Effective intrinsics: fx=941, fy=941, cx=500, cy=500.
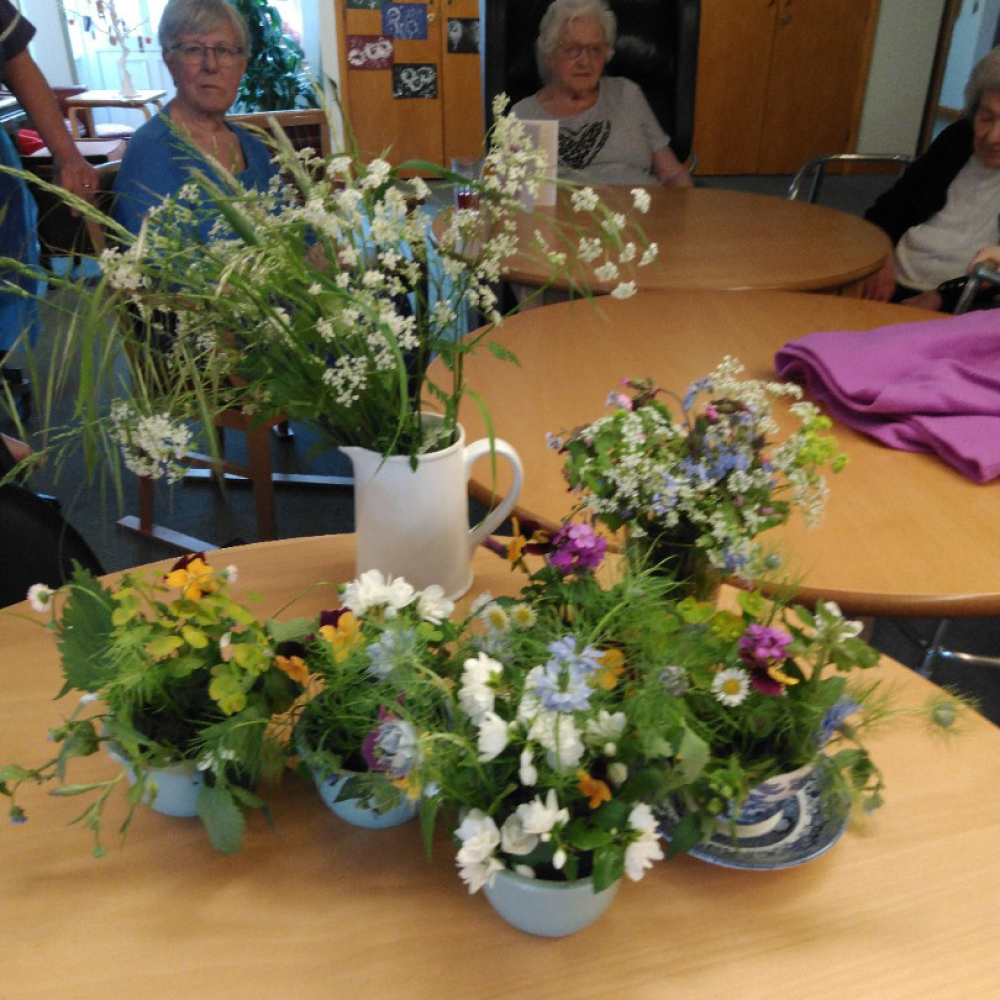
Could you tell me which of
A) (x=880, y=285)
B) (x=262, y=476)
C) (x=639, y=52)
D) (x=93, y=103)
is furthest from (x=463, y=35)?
(x=262, y=476)

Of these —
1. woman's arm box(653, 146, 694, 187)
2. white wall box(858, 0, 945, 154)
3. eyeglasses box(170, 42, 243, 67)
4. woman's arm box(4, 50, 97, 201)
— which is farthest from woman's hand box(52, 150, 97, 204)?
white wall box(858, 0, 945, 154)

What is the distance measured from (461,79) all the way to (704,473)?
6690mm

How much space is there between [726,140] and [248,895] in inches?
290

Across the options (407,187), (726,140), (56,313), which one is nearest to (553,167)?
(407,187)

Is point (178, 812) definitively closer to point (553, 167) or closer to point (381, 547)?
point (381, 547)

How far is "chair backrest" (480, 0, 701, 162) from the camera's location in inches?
127

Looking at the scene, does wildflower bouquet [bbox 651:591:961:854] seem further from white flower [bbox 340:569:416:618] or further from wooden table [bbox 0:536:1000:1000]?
white flower [bbox 340:569:416:618]

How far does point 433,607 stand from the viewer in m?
0.73

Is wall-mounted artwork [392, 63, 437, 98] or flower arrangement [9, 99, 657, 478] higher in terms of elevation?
flower arrangement [9, 99, 657, 478]

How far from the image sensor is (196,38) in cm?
230

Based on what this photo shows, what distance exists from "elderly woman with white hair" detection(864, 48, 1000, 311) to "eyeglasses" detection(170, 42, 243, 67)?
174cm

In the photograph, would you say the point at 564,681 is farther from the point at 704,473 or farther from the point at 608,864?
the point at 704,473

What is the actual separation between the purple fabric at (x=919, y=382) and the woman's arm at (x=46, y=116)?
1980 millimetres

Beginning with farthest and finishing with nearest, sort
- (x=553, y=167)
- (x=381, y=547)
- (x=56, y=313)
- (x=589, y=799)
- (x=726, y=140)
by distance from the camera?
(x=726, y=140)
(x=553, y=167)
(x=381, y=547)
(x=56, y=313)
(x=589, y=799)
